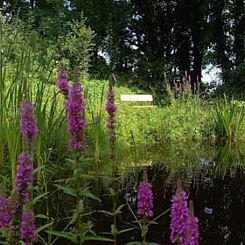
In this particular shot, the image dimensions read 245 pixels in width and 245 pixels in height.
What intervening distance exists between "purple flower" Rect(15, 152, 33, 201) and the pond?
59.4 inches

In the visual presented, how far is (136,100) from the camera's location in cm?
1109

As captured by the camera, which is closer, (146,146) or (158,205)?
(158,205)

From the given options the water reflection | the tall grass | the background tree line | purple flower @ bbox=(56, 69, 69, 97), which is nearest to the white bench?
the tall grass

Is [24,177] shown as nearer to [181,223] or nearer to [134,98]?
[181,223]

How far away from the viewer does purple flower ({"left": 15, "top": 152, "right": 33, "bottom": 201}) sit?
1329 millimetres

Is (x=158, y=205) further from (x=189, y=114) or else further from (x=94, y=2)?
(x=94, y=2)

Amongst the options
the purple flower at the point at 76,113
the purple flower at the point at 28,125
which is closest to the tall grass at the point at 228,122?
the purple flower at the point at 76,113

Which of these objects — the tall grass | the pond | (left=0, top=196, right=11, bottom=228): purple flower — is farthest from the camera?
the tall grass

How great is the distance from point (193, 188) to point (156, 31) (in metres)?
17.1

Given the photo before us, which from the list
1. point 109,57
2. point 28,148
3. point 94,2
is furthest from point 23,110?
point 94,2

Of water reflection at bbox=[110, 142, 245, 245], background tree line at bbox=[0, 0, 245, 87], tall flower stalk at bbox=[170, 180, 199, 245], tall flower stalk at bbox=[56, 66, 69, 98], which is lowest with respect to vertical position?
water reflection at bbox=[110, 142, 245, 245]

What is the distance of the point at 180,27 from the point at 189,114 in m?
12.5

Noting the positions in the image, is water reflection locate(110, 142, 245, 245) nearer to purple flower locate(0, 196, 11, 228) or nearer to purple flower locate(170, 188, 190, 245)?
purple flower locate(0, 196, 11, 228)

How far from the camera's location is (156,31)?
20.9 metres
